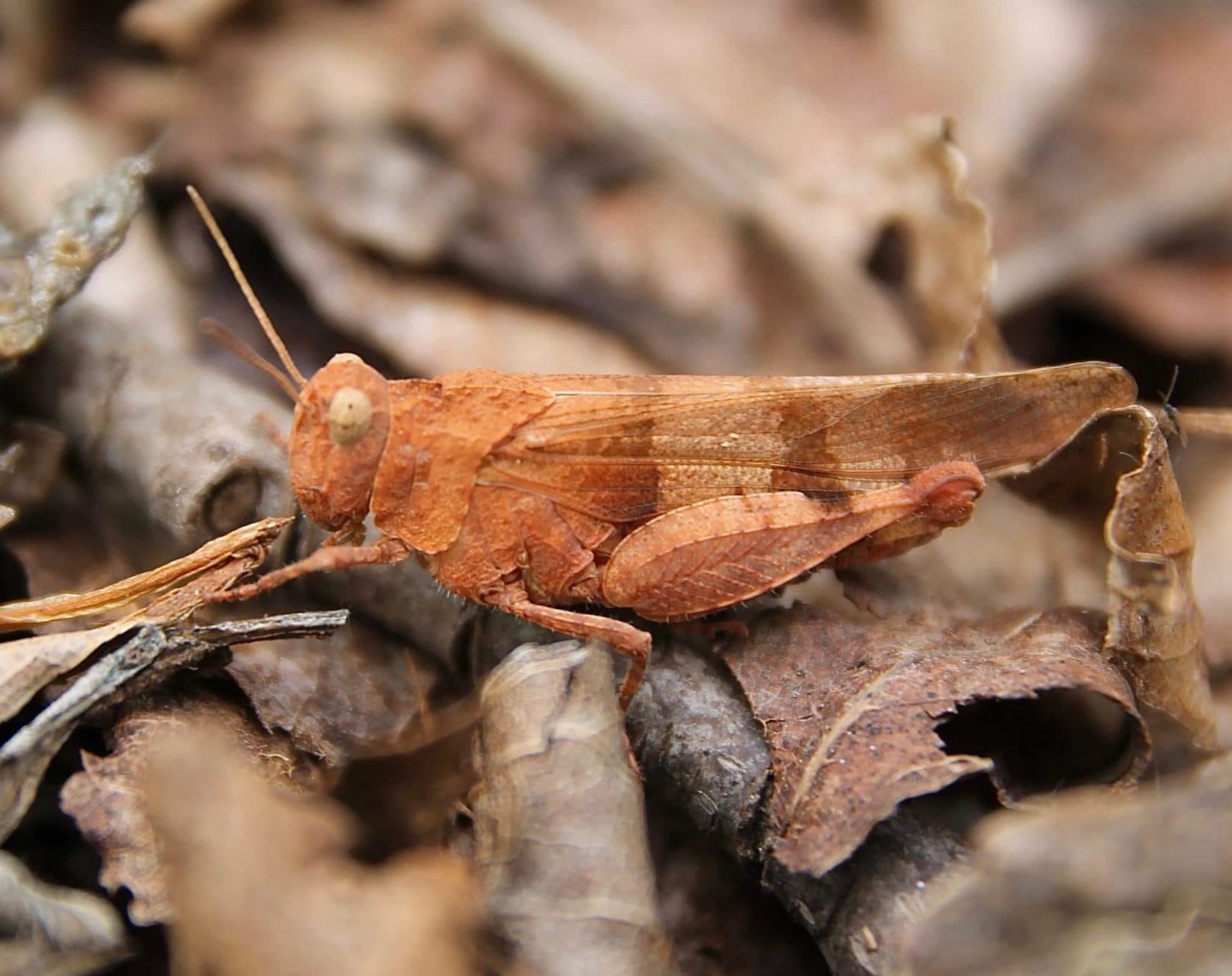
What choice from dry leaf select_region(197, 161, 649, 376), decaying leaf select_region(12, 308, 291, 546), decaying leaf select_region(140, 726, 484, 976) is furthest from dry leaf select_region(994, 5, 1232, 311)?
decaying leaf select_region(140, 726, 484, 976)

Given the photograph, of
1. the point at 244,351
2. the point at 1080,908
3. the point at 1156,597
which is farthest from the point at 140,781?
the point at 1156,597

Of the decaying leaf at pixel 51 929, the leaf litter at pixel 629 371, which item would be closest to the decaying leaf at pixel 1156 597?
the leaf litter at pixel 629 371

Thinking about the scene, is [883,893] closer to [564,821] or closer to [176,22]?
[564,821]

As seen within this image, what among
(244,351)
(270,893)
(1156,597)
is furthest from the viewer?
(244,351)

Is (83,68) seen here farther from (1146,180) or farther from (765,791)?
(1146,180)

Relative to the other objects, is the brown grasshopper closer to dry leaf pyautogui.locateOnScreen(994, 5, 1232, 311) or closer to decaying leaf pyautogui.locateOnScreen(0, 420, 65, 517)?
decaying leaf pyautogui.locateOnScreen(0, 420, 65, 517)

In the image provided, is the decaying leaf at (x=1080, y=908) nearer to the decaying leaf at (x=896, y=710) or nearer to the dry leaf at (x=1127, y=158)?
the decaying leaf at (x=896, y=710)
